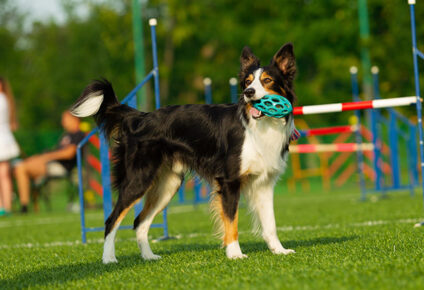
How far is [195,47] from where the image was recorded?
108 feet

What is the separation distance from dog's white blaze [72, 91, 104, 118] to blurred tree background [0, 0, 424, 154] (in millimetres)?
13814

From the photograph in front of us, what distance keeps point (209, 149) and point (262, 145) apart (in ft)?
1.80

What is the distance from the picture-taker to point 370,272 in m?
3.95

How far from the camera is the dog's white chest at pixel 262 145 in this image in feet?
17.6

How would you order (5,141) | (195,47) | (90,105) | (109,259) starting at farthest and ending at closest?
(195,47), (5,141), (90,105), (109,259)

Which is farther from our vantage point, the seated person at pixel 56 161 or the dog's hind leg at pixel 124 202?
the seated person at pixel 56 161

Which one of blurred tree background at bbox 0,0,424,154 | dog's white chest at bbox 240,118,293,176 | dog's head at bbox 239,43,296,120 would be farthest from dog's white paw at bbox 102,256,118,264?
blurred tree background at bbox 0,0,424,154

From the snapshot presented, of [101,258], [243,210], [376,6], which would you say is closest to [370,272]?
[101,258]

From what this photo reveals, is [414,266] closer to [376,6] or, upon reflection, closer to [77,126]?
[77,126]

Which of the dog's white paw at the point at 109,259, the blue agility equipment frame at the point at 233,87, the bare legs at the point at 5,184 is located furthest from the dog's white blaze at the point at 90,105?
the bare legs at the point at 5,184

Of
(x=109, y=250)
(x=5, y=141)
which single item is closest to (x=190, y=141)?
(x=109, y=250)

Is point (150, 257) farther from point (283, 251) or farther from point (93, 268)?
point (283, 251)

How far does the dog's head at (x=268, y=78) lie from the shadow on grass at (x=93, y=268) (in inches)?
55.8

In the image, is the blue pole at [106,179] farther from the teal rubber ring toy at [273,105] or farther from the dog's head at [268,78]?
the teal rubber ring toy at [273,105]
